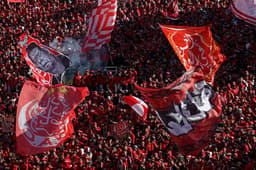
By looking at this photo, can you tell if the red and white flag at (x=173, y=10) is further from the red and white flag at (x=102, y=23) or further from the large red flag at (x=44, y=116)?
the large red flag at (x=44, y=116)

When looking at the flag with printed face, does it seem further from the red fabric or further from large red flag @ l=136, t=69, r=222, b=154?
large red flag @ l=136, t=69, r=222, b=154

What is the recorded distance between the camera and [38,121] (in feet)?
36.7

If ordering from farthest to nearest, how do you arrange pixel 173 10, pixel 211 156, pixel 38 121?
pixel 173 10
pixel 211 156
pixel 38 121

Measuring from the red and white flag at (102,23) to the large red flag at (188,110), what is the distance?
5.06m

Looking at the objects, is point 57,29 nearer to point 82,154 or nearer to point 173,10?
point 173,10

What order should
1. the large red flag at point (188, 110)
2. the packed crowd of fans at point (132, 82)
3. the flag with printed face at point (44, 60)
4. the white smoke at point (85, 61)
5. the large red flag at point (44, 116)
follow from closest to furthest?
the large red flag at point (188, 110), the large red flag at point (44, 116), the packed crowd of fans at point (132, 82), the flag with printed face at point (44, 60), the white smoke at point (85, 61)

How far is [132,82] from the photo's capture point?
16359 millimetres

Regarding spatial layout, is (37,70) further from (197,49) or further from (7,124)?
(197,49)

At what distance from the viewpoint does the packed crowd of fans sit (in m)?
12.5

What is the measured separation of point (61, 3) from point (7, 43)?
3699 mm

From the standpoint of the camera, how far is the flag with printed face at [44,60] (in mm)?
13530

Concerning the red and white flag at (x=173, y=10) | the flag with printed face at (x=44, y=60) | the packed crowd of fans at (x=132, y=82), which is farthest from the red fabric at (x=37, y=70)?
the red and white flag at (x=173, y=10)

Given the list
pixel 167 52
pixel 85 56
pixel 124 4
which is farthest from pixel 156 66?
pixel 124 4

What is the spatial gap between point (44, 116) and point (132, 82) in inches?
227
